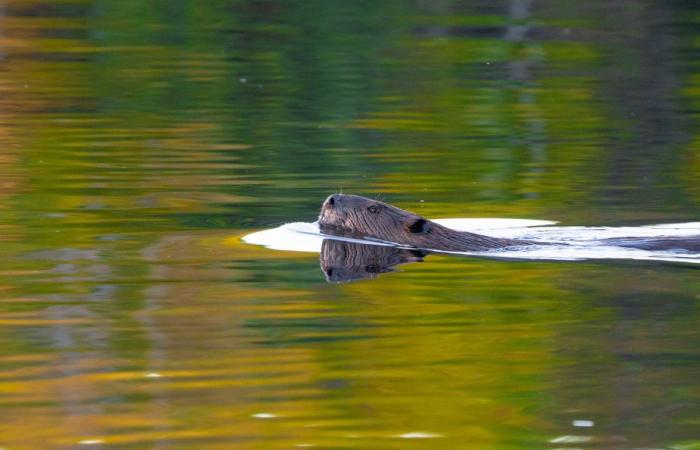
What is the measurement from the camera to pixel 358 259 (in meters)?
8.02

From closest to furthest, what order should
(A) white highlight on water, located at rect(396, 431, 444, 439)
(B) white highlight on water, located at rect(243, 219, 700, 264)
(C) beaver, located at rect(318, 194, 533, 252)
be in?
(A) white highlight on water, located at rect(396, 431, 444, 439) < (B) white highlight on water, located at rect(243, 219, 700, 264) < (C) beaver, located at rect(318, 194, 533, 252)

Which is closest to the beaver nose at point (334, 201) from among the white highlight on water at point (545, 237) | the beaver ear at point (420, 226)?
the white highlight on water at point (545, 237)

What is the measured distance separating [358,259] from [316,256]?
192 mm

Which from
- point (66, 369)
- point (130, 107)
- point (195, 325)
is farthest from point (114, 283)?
point (130, 107)

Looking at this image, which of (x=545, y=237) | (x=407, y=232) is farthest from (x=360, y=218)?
(x=545, y=237)

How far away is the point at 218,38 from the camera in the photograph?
20.8 meters

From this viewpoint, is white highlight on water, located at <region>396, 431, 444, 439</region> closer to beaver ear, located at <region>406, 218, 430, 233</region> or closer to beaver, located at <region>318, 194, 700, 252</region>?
beaver, located at <region>318, 194, 700, 252</region>

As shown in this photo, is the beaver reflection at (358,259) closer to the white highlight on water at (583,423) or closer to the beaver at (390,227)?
the beaver at (390,227)

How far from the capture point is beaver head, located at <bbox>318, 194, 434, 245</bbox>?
851 cm

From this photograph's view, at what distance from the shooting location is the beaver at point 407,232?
26.0ft

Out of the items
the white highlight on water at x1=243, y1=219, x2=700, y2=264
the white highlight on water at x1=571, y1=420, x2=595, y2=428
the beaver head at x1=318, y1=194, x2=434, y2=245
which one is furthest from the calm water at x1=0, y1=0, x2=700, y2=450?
the beaver head at x1=318, y1=194, x2=434, y2=245

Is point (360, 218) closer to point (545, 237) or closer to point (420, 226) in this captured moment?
point (420, 226)

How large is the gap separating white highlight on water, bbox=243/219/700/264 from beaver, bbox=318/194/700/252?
2.2 inches

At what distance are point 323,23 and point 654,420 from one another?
657 inches
